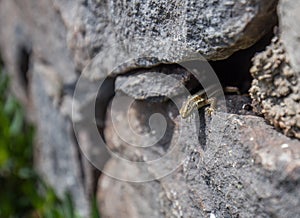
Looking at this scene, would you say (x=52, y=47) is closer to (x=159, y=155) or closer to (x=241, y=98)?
(x=159, y=155)

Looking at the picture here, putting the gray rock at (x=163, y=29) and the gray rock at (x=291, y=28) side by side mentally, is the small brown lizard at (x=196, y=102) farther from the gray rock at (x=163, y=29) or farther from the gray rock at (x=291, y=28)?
the gray rock at (x=291, y=28)

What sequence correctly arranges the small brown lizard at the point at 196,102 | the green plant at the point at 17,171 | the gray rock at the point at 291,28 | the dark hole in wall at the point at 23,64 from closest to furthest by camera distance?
the gray rock at the point at 291,28 < the small brown lizard at the point at 196,102 < the green plant at the point at 17,171 < the dark hole in wall at the point at 23,64

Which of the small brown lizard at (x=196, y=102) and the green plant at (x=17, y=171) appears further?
the green plant at (x=17, y=171)

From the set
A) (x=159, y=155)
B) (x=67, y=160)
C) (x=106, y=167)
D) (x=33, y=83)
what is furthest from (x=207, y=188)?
(x=33, y=83)

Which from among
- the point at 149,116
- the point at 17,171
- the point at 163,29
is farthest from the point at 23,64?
the point at 163,29

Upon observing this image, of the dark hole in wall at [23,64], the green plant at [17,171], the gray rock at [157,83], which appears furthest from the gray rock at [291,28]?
the dark hole in wall at [23,64]

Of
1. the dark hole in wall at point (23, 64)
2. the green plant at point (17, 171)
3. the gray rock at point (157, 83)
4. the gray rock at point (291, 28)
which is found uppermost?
the gray rock at point (291, 28)
